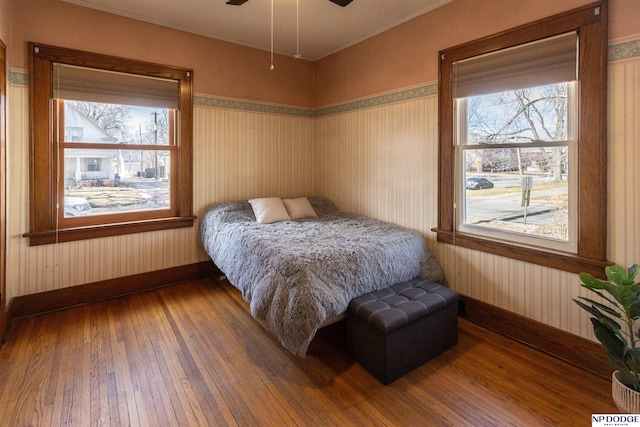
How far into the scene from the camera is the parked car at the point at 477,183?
2.74 meters

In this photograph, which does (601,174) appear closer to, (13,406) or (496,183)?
(496,183)

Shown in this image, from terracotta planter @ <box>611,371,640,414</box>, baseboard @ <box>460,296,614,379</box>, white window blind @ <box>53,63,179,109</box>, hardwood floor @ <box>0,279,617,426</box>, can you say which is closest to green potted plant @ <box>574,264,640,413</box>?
terracotta planter @ <box>611,371,640,414</box>

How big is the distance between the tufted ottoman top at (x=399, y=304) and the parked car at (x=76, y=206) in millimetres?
2746

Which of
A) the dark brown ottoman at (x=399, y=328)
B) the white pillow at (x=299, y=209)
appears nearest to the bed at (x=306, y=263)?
the dark brown ottoman at (x=399, y=328)

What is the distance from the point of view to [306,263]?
87.6 inches

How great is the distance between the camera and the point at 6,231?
103 inches

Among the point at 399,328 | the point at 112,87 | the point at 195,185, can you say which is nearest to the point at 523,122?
the point at 399,328

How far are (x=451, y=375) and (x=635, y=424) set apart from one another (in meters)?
0.86

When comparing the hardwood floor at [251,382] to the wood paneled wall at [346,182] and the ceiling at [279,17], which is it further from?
the ceiling at [279,17]

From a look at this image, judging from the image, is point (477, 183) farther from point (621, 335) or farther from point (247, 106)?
point (247, 106)

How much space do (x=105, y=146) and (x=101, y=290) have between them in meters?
1.43

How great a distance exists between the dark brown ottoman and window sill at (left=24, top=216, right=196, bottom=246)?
2317 millimetres

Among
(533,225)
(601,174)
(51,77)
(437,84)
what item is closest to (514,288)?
(533,225)

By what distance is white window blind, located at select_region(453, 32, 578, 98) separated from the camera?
2.19m
